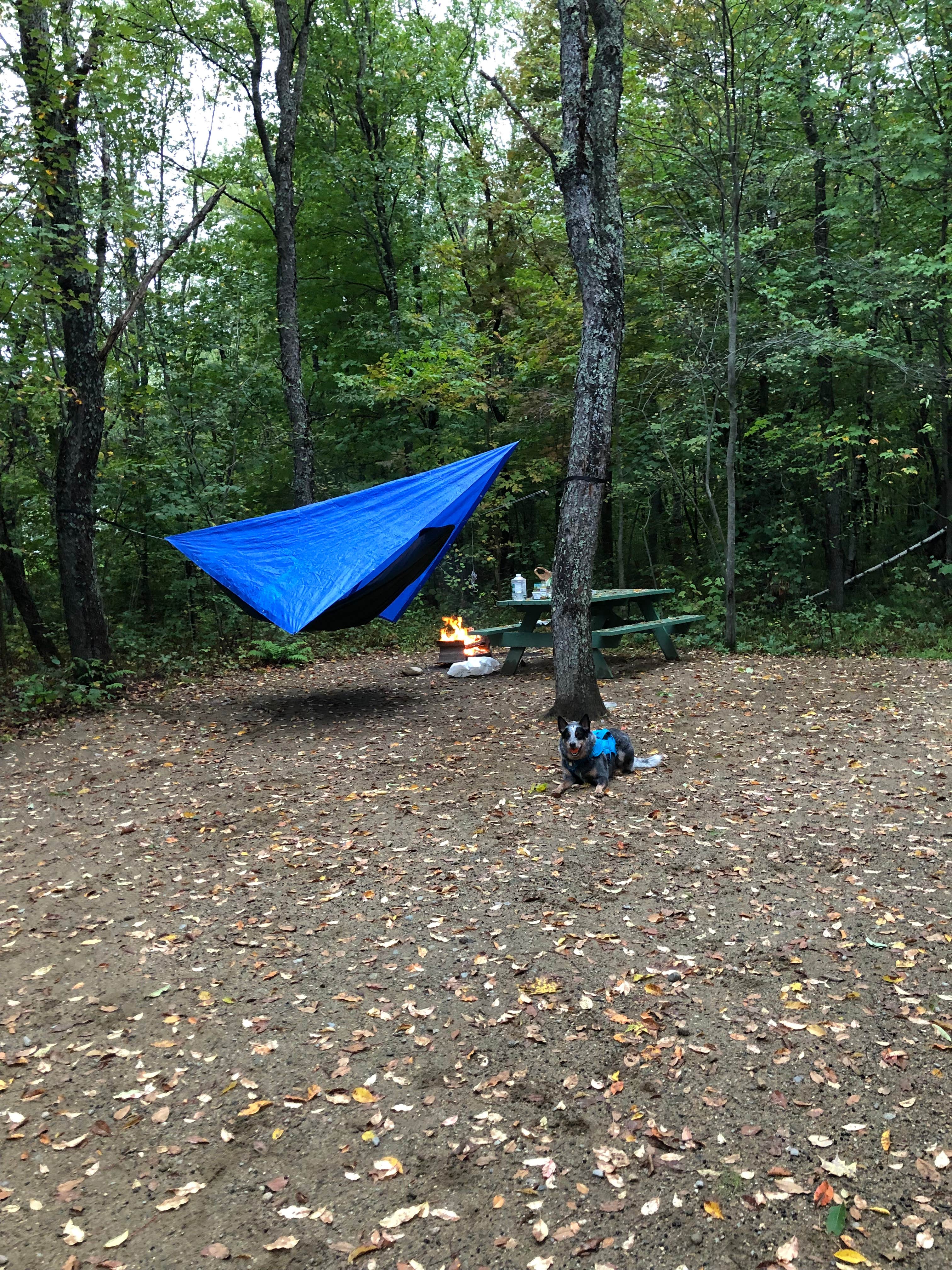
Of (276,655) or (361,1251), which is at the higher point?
(276,655)

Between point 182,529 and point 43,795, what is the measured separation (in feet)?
17.3

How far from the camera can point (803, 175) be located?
7.36m

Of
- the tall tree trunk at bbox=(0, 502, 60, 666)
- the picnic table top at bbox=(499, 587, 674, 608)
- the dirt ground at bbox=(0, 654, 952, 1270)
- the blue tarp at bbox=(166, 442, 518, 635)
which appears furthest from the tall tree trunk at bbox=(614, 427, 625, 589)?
the tall tree trunk at bbox=(0, 502, 60, 666)

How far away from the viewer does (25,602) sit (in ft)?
25.8

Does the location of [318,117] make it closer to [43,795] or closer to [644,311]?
[644,311]

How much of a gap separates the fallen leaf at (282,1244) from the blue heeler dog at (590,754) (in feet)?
8.15

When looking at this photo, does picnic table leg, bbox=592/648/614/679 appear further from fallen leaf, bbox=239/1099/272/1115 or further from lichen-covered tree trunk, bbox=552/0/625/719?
fallen leaf, bbox=239/1099/272/1115

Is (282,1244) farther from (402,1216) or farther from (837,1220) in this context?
(837,1220)

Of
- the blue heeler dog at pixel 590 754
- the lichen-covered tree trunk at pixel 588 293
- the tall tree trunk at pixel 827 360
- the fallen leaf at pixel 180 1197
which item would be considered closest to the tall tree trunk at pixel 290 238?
the lichen-covered tree trunk at pixel 588 293

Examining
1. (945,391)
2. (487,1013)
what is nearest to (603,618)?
(945,391)

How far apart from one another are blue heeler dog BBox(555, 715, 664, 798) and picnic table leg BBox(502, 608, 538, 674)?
8.80 feet

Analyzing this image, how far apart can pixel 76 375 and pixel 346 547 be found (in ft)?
9.02

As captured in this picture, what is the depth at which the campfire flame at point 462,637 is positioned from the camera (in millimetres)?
7441

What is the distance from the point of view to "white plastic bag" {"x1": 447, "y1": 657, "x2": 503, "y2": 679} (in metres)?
6.91
